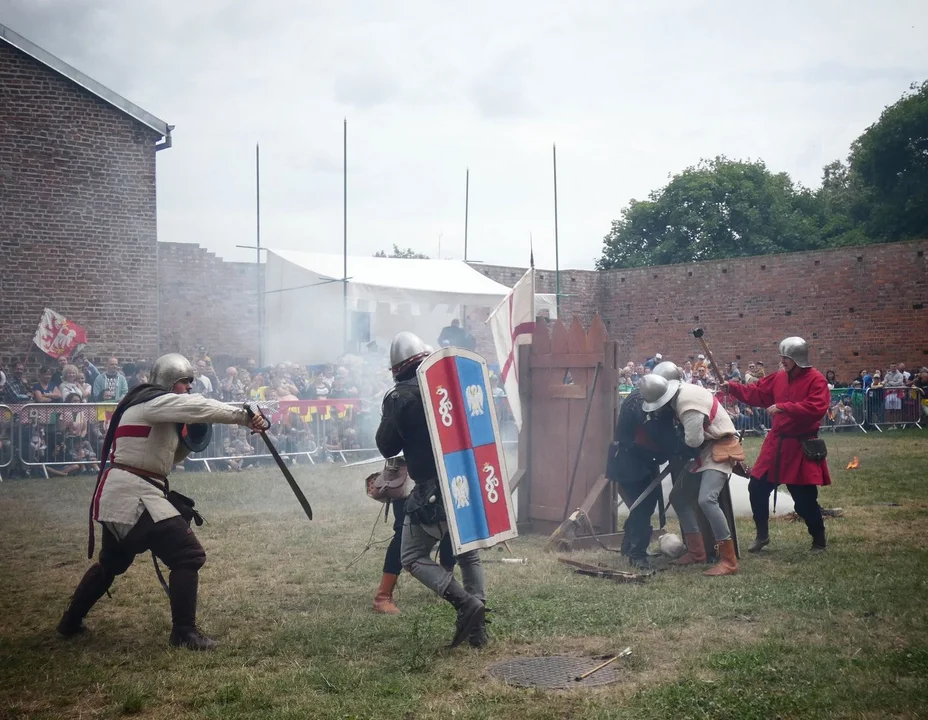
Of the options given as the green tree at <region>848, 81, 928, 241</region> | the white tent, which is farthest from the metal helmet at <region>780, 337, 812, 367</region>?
the green tree at <region>848, 81, 928, 241</region>

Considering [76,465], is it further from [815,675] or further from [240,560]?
[815,675]

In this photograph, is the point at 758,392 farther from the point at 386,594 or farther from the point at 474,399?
the point at 386,594

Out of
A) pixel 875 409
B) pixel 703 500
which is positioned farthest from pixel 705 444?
pixel 875 409

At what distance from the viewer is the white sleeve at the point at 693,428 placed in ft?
22.2

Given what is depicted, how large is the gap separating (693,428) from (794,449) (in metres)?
1.12

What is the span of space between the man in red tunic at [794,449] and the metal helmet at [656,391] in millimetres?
875

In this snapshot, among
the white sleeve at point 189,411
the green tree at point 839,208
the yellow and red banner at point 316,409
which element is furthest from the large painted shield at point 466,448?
the green tree at point 839,208

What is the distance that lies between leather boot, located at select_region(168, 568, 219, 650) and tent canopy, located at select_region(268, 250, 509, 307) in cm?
1369

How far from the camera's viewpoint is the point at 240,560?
286 inches

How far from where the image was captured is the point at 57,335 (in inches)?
654

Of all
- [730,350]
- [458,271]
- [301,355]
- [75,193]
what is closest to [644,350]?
[730,350]

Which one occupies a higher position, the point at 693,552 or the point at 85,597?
the point at 85,597

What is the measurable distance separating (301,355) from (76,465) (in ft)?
25.9

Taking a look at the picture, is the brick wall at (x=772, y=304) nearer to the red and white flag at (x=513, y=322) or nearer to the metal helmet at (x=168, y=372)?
the red and white flag at (x=513, y=322)
